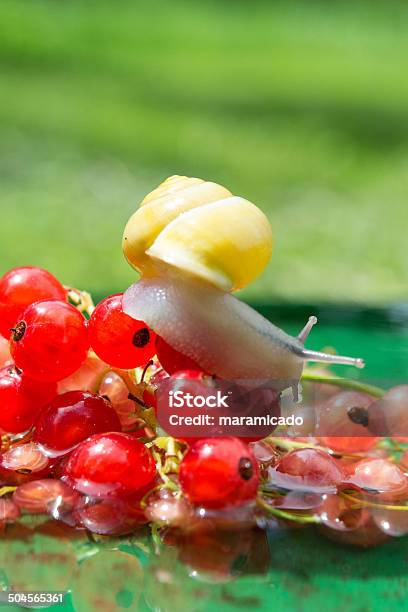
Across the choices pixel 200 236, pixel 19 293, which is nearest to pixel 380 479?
pixel 200 236

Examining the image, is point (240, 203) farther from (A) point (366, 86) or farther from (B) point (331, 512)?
(A) point (366, 86)

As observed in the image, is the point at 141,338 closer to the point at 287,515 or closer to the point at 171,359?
the point at 171,359

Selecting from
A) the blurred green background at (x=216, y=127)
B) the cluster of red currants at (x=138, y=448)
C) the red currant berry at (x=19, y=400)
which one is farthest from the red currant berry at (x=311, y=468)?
the blurred green background at (x=216, y=127)

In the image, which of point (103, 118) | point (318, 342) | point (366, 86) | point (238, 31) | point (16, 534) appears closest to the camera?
point (16, 534)

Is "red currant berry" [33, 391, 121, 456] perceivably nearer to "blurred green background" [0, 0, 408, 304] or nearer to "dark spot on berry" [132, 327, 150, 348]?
"dark spot on berry" [132, 327, 150, 348]

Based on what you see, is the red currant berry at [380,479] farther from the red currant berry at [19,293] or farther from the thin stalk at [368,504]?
the red currant berry at [19,293]

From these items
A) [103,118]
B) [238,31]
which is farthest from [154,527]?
[238,31]

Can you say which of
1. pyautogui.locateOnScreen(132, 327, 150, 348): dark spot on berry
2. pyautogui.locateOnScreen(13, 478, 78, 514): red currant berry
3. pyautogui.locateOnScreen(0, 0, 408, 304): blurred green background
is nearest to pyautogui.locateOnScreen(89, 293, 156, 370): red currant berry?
pyautogui.locateOnScreen(132, 327, 150, 348): dark spot on berry
